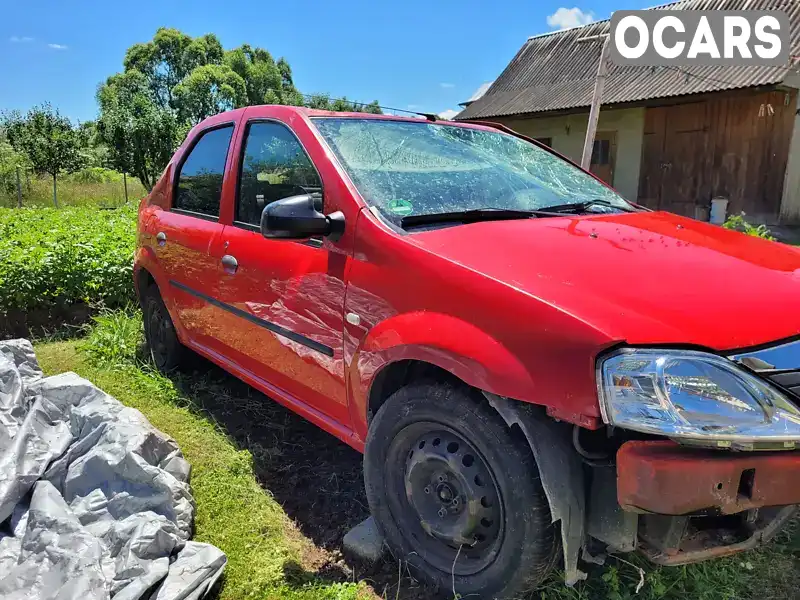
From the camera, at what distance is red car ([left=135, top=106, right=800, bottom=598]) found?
1512 millimetres

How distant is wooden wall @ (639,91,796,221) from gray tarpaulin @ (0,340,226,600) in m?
12.1

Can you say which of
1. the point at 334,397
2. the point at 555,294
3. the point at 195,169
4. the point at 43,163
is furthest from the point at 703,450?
the point at 43,163

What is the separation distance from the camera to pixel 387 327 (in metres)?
2.04

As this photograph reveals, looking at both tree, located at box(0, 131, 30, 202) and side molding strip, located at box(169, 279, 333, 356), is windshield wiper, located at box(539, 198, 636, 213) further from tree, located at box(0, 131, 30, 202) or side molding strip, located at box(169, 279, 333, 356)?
tree, located at box(0, 131, 30, 202)

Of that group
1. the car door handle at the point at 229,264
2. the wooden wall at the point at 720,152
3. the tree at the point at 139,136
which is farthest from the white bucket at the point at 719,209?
the tree at the point at 139,136

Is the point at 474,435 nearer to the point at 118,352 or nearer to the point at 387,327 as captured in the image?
the point at 387,327

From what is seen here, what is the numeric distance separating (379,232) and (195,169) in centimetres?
198

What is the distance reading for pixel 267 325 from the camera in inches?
109

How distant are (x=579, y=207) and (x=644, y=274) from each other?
2.98ft

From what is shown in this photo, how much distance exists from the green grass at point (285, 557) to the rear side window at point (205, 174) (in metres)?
1.26

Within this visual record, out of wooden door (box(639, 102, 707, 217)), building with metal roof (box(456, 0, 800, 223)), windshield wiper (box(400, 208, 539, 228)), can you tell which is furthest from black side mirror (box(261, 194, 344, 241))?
wooden door (box(639, 102, 707, 217))

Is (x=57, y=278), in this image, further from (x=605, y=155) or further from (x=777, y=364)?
(x=605, y=155)

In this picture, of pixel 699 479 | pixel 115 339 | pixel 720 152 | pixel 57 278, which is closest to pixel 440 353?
pixel 699 479

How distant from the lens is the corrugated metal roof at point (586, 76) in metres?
11.0
